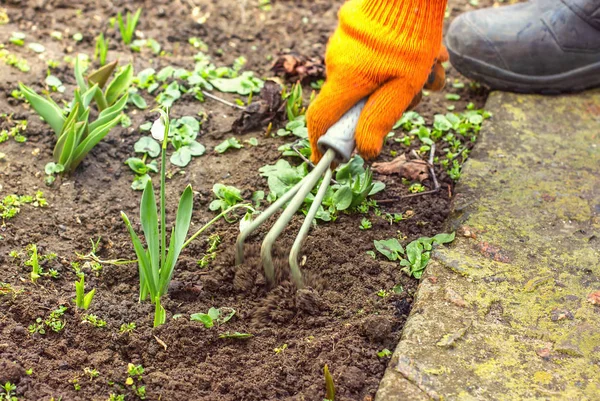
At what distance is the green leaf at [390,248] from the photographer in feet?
7.29

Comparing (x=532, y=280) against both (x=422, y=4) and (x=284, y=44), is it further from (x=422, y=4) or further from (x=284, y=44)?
(x=284, y=44)

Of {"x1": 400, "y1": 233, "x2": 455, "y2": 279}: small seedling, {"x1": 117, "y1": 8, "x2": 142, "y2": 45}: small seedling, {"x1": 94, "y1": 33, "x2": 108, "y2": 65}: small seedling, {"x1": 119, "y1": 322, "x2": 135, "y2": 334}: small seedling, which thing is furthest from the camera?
{"x1": 117, "y1": 8, "x2": 142, "y2": 45}: small seedling

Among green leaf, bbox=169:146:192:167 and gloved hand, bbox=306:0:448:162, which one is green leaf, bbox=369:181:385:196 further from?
green leaf, bbox=169:146:192:167

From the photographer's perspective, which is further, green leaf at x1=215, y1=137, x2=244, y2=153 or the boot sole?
the boot sole

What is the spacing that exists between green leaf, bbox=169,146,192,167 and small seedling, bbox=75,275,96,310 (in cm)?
71

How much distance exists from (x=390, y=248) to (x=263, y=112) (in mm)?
818

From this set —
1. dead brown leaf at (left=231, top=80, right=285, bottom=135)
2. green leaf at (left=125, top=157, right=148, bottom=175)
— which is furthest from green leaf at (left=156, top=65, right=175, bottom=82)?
green leaf at (left=125, top=157, right=148, bottom=175)

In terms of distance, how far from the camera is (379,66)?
2.00 m

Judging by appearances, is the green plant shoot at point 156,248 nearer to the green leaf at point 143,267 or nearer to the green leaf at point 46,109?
the green leaf at point 143,267

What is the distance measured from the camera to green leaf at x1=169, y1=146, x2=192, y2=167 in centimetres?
258

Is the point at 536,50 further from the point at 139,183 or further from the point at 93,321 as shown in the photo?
the point at 93,321

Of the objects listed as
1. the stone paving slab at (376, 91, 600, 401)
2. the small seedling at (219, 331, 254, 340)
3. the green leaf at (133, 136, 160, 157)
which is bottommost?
the green leaf at (133, 136, 160, 157)

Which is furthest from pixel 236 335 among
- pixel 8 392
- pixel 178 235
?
pixel 8 392

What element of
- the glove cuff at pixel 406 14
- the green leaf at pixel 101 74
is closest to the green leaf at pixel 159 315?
the glove cuff at pixel 406 14
